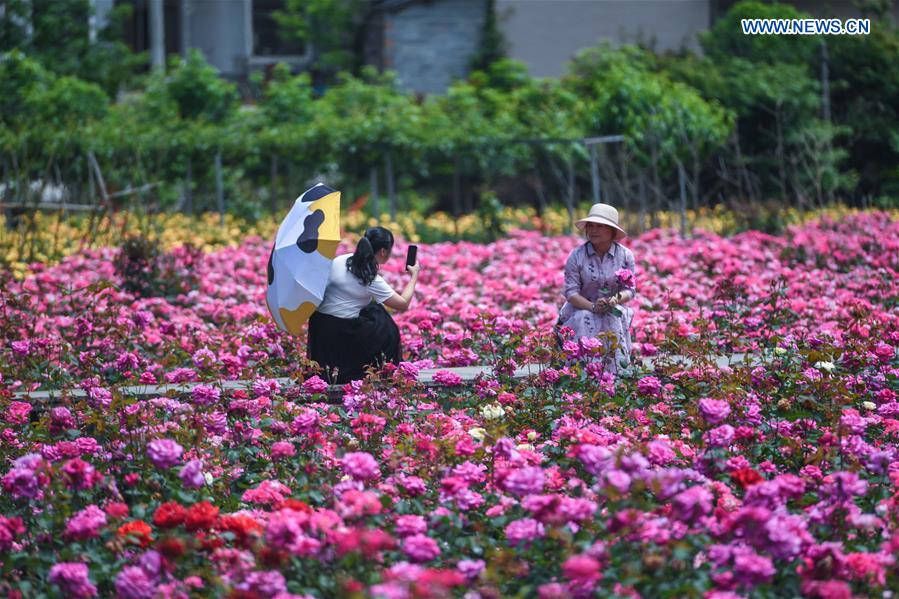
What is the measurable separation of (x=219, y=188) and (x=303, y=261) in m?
10.8

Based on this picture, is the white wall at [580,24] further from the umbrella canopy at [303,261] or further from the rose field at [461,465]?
the umbrella canopy at [303,261]

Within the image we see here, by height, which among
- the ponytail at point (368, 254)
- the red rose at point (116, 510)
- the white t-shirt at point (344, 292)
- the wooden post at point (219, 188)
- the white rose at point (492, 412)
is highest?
the wooden post at point (219, 188)

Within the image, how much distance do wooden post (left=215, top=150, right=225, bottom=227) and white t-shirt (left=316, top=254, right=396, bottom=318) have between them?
32.7 feet

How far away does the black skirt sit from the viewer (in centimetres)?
683

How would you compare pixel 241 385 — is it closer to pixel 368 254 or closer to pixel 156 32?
pixel 368 254

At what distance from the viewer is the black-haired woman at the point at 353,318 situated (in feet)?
22.4

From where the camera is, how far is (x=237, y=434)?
523cm

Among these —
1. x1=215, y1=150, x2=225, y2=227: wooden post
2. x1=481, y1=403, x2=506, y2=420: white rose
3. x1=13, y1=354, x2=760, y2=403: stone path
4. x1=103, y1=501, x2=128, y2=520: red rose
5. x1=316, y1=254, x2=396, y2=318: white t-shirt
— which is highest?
x1=215, y1=150, x2=225, y2=227: wooden post

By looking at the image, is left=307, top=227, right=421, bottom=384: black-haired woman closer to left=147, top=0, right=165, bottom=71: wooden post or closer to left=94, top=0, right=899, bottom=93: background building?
left=94, top=0, right=899, bottom=93: background building

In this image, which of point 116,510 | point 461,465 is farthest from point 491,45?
point 116,510

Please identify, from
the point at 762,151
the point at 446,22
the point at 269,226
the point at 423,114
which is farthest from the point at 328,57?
the point at 269,226

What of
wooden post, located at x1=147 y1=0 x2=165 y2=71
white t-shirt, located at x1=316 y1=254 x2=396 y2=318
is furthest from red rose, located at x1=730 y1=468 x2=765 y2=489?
wooden post, located at x1=147 y1=0 x2=165 y2=71

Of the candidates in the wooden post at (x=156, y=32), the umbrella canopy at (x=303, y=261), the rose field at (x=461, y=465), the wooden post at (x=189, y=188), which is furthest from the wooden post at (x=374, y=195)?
the wooden post at (x=156, y=32)

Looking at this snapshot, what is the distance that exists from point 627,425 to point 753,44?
19956 millimetres
